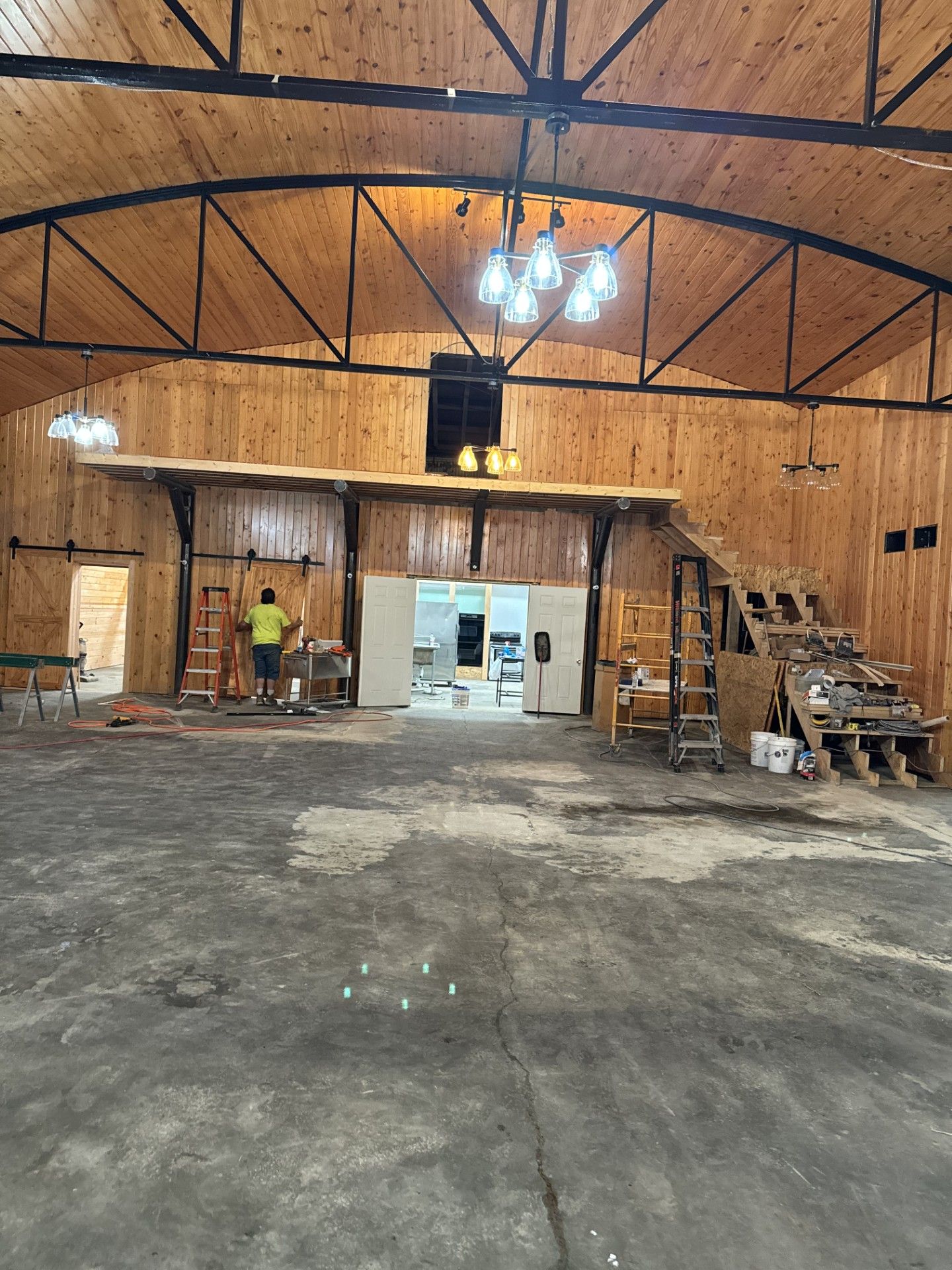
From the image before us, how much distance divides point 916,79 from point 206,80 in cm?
392

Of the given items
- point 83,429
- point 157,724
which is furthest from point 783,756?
point 83,429

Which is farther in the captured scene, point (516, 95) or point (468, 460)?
point (468, 460)

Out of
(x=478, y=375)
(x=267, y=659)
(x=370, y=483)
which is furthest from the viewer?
(x=267, y=659)

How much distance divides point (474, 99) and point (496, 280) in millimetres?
1155

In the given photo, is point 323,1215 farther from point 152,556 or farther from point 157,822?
point 152,556

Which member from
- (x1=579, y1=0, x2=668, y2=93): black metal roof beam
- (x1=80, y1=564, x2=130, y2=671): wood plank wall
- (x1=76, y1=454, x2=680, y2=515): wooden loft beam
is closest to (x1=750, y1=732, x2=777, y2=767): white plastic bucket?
(x1=76, y1=454, x2=680, y2=515): wooden loft beam

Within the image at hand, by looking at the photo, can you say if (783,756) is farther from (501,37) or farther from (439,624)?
(439,624)

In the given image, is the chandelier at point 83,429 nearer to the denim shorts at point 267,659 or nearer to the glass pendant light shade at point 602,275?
the denim shorts at point 267,659

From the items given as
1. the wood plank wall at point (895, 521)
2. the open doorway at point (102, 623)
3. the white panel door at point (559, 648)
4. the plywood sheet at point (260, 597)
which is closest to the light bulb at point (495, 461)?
the white panel door at point (559, 648)

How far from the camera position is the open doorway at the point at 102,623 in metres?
15.8

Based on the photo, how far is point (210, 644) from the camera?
12.7 meters

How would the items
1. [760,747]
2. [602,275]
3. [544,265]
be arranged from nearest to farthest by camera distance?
[544,265] < [602,275] < [760,747]

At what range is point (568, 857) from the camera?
202 inches

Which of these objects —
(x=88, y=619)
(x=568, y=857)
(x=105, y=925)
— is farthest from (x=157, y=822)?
(x=88, y=619)
